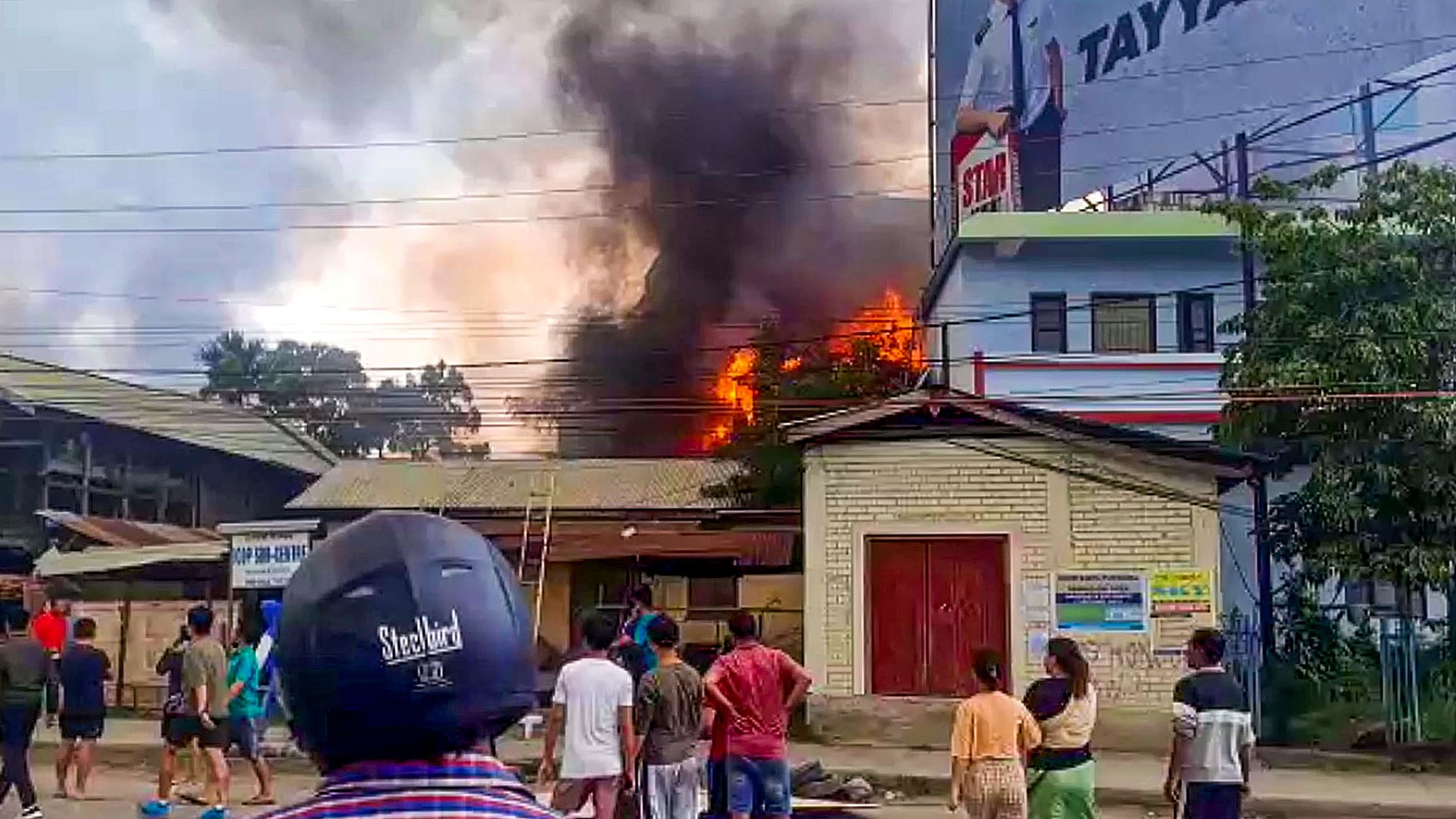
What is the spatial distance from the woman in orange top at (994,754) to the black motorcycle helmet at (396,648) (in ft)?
19.3

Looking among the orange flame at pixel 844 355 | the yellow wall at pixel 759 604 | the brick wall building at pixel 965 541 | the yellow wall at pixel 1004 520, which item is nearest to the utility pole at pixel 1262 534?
the yellow wall at pixel 1004 520

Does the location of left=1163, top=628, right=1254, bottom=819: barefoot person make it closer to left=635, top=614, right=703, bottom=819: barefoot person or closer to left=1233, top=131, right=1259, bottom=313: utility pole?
left=635, top=614, right=703, bottom=819: barefoot person

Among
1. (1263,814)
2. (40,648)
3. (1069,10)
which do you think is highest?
(1069,10)

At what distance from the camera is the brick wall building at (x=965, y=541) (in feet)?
53.3

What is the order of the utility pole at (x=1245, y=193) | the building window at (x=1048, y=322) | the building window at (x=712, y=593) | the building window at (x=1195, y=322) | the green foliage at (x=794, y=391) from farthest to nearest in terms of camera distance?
the green foliage at (x=794, y=391) < the building window at (x=1048, y=322) < the building window at (x=1195, y=322) < the building window at (x=712, y=593) < the utility pole at (x=1245, y=193)

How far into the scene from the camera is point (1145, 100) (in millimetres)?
28078

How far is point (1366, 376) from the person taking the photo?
54.1 ft

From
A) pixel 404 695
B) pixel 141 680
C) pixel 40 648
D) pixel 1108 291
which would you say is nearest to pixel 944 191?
pixel 1108 291

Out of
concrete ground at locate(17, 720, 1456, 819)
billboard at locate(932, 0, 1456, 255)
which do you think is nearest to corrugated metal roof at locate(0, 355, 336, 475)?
concrete ground at locate(17, 720, 1456, 819)

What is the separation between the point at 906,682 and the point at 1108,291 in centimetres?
1078

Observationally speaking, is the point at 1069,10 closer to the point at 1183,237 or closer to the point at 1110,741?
the point at 1183,237

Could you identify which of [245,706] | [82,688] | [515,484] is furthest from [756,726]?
[515,484]

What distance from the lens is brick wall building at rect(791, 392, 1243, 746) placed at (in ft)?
53.3

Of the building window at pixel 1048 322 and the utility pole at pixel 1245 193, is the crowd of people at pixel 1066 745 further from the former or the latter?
the building window at pixel 1048 322
